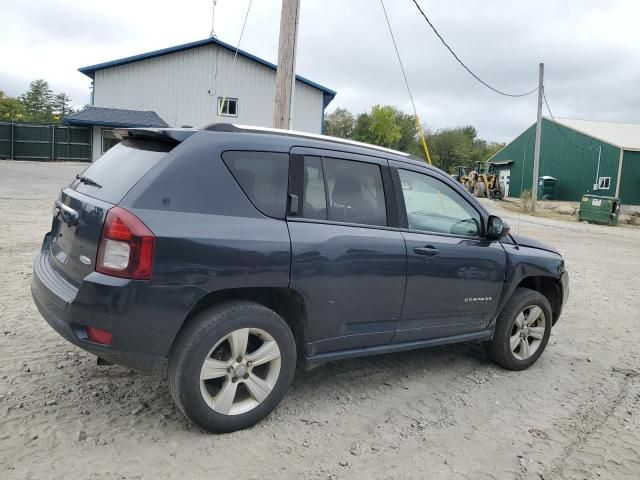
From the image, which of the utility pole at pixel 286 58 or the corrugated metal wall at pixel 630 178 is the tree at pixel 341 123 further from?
the utility pole at pixel 286 58

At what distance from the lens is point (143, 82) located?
2927 cm

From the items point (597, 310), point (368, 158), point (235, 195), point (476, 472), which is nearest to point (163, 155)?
point (235, 195)

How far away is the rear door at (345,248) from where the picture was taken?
338 centimetres

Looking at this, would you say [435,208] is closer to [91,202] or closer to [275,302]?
[275,302]

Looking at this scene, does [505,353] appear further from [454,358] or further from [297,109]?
[297,109]

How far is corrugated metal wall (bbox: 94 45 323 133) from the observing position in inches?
1149

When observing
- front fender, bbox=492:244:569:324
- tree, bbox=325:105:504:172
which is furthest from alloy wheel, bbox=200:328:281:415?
tree, bbox=325:105:504:172

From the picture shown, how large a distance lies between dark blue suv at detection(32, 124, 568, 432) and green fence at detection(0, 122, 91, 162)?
28592 mm

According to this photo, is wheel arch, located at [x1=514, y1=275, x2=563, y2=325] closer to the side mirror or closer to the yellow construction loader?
the side mirror

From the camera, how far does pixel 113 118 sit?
28.0m

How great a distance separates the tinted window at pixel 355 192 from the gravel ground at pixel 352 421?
133 cm

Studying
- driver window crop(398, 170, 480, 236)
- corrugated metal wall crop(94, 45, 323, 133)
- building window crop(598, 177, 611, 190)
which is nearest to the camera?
driver window crop(398, 170, 480, 236)

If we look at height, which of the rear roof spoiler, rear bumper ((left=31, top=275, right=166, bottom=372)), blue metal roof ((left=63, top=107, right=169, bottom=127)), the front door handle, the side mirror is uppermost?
blue metal roof ((left=63, top=107, right=169, bottom=127))

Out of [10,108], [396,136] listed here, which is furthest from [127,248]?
[10,108]
